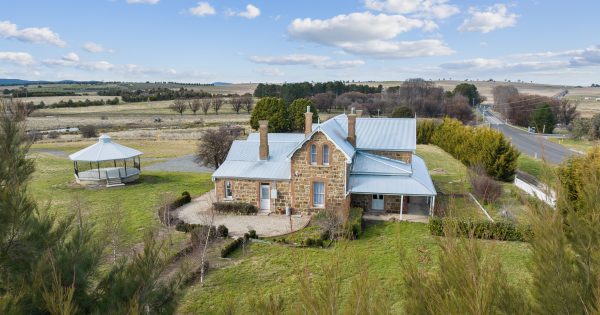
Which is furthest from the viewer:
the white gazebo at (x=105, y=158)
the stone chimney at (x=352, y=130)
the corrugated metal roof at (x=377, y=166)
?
the white gazebo at (x=105, y=158)

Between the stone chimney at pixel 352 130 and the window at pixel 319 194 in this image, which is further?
the stone chimney at pixel 352 130

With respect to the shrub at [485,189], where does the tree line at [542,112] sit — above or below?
above

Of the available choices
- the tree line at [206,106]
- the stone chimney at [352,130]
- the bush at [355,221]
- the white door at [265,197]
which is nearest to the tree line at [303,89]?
the tree line at [206,106]

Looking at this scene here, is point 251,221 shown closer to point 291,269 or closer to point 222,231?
point 222,231

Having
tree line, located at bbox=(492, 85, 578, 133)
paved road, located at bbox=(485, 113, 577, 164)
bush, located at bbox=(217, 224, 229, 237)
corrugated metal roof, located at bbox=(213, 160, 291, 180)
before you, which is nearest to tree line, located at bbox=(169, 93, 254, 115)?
tree line, located at bbox=(492, 85, 578, 133)

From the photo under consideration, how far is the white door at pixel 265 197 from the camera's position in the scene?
23.6 meters

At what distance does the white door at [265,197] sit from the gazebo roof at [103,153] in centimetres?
1385

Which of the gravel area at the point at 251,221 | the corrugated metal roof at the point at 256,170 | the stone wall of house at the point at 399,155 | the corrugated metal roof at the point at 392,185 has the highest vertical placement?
the stone wall of house at the point at 399,155

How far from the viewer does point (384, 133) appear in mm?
27016

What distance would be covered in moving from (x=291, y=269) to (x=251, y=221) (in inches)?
274

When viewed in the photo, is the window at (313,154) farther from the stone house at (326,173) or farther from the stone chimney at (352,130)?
the stone chimney at (352,130)

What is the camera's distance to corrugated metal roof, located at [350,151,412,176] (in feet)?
77.1

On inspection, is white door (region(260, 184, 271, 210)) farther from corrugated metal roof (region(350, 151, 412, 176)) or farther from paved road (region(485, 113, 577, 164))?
paved road (region(485, 113, 577, 164))

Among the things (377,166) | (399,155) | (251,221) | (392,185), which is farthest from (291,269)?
(399,155)
